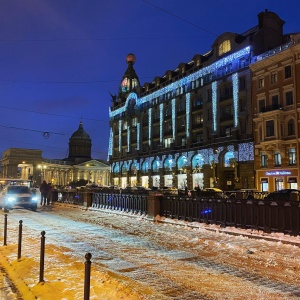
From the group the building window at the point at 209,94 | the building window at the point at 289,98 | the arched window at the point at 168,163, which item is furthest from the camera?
the arched window at the point at 168,163

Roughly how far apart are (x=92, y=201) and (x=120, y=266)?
2168cm

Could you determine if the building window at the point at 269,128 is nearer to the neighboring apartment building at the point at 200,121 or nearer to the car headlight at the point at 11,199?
the neighboring apartment building at the point at 200,121

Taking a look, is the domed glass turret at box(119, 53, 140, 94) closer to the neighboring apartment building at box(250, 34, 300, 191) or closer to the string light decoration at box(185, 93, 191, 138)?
the string light decoration at box(185, 93, 191, 138)

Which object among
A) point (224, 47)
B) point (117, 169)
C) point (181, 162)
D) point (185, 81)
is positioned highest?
point (224, 47)

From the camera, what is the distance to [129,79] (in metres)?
96.9

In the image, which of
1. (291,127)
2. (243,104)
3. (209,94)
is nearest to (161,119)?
(209,94)

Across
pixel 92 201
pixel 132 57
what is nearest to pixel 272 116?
pixel 92 201

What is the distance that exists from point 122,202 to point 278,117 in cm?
2513

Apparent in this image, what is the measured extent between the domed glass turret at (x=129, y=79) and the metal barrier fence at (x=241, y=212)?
3128 inches

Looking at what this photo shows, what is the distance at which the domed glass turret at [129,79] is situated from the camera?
9641 centimetres

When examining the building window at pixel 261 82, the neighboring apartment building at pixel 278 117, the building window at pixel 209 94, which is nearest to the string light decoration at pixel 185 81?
the building window at pixel 209 94

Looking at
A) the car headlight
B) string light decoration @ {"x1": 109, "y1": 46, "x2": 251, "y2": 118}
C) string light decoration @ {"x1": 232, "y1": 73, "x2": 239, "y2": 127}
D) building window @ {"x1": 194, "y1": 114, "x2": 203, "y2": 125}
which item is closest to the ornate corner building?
string light decoration @ {"x1": 109, "y1": 46, "x2": 251, "y2": 118}

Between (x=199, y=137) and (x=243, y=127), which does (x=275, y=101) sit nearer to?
(x=243, y=127)

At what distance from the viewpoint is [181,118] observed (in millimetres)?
67625
